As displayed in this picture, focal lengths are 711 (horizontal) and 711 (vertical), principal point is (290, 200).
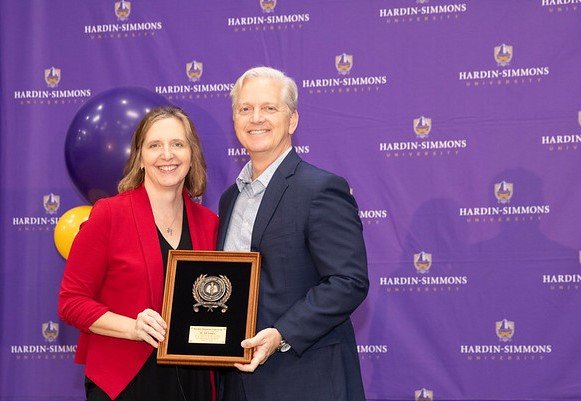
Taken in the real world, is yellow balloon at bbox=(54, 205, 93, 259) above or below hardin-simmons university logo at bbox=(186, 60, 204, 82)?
below

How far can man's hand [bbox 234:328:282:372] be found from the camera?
6.70 feet

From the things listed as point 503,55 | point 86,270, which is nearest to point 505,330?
point 503,55

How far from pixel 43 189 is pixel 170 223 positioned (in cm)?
240

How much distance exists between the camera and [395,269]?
4.28m

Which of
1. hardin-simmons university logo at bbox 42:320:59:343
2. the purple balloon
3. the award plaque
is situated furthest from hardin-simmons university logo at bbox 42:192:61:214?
the award plaque

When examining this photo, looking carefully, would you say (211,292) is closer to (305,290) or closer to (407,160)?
(305,290)

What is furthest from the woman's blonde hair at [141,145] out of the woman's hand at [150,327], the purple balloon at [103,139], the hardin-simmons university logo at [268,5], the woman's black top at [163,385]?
the hardin-simmons university logo at [268,5]

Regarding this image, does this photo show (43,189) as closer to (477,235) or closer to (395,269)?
(395,269)

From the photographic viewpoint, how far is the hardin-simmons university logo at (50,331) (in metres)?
4.59

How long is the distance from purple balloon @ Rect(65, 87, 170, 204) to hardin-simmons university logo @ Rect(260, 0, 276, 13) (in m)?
1.24

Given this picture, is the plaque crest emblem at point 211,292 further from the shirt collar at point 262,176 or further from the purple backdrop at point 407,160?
the purple backdrop at point 407,160

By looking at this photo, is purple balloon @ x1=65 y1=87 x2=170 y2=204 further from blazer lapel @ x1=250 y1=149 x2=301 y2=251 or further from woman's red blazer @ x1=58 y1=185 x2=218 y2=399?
blazer lapel @ x1=250 y1=149 x2=301 y2=251

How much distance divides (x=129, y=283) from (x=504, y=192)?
255 cm

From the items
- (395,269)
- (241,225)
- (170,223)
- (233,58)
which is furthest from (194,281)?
(233,58)
